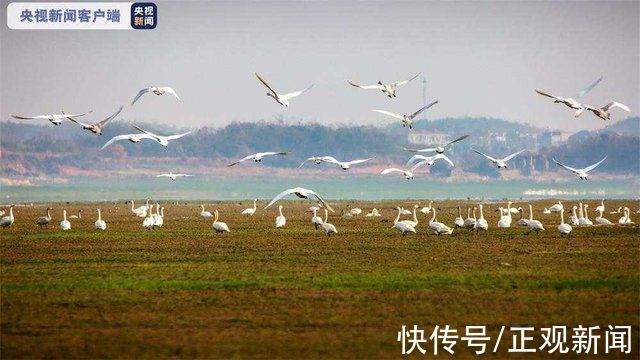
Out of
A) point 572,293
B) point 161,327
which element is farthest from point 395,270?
point 161,327

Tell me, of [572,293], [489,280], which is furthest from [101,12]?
[572,293]

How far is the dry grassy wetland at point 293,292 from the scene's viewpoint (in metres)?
19.8

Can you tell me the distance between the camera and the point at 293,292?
25.2 m

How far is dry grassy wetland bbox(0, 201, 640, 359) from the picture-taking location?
19750mm

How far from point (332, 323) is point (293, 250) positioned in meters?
15.0

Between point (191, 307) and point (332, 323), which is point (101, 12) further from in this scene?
point (332, 323)

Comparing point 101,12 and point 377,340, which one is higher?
point 101,12

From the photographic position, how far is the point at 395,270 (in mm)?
29516

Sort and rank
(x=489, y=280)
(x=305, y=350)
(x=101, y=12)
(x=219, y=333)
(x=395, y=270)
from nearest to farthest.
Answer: (x=305, y=350) < (x=219, y=333) < (x=489, y=280) < (x=395, y=270) < (x=101, y=12)

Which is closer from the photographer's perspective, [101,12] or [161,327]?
[161,327]

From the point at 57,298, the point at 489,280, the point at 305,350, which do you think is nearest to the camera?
the point at 305,350

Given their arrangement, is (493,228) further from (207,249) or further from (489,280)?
(489,280)

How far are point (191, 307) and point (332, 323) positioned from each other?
3.54 meters

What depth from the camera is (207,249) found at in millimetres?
37156
